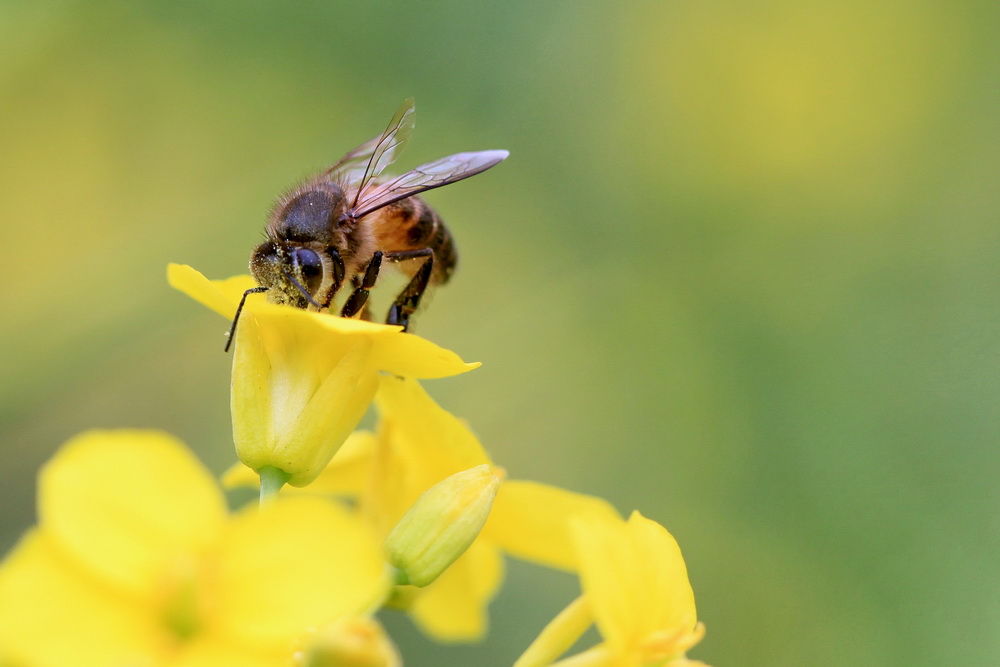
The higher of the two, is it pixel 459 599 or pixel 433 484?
pixel 433 484

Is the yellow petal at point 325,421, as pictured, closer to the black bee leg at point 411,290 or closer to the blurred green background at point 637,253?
the black bee leg at point 411,290

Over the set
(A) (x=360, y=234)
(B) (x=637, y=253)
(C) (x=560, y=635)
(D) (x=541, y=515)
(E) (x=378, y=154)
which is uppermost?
(E) (x=378, y=154)

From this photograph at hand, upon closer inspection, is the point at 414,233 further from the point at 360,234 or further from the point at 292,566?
the point at 292,566

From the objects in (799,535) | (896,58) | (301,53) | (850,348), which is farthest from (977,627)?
(301,53)

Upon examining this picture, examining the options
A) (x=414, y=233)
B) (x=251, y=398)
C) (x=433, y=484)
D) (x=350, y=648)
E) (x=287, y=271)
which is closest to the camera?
(x=350, y=648)

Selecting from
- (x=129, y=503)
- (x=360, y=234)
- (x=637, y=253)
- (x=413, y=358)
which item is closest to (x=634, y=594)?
(x=413, y=358)

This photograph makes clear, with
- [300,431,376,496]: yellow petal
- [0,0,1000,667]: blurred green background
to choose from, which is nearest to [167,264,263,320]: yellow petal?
[300,431,376,496]: yellow petal
